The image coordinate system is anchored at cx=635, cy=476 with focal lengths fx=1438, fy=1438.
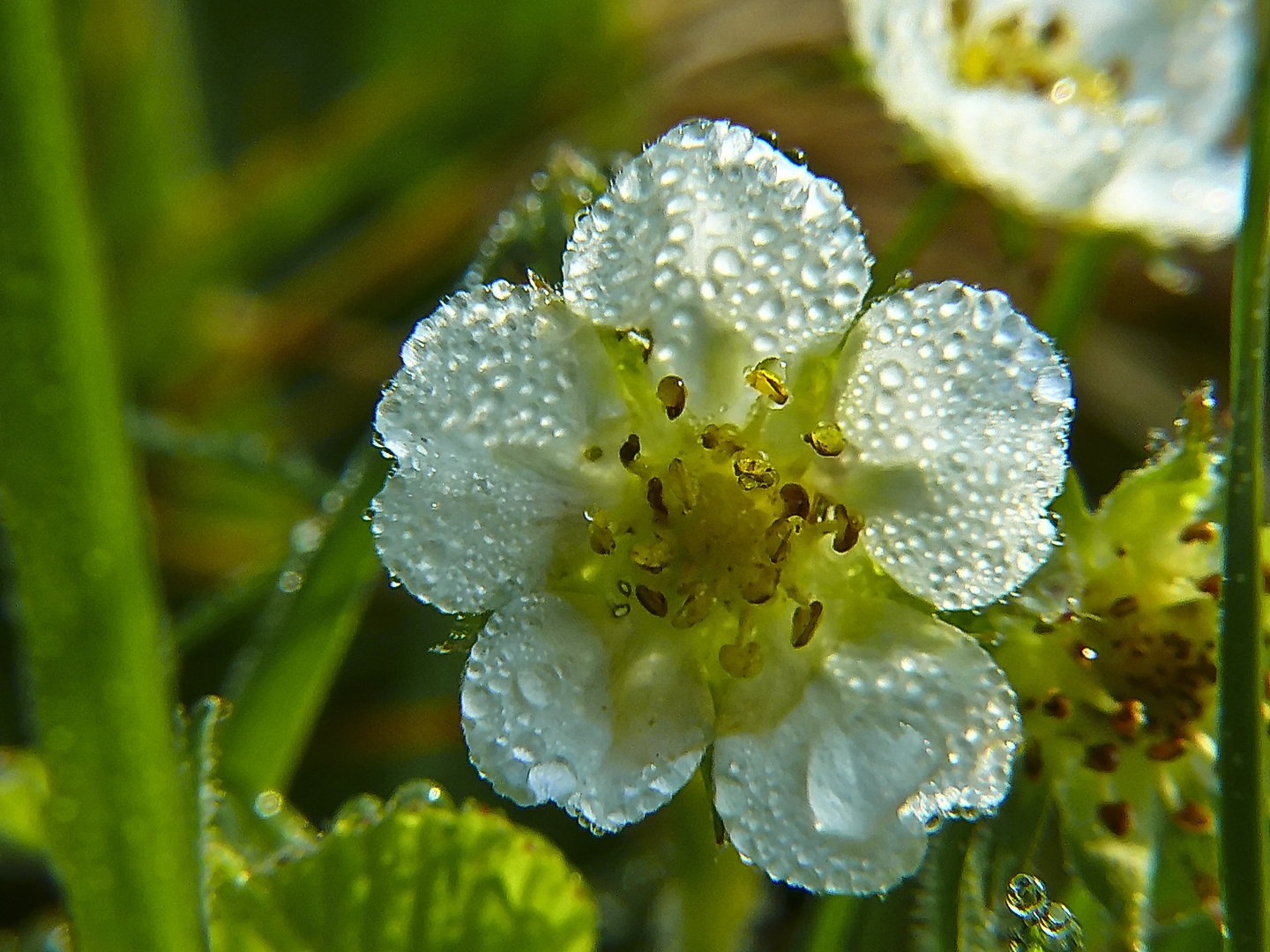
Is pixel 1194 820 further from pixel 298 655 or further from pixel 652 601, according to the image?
pixel 298 655

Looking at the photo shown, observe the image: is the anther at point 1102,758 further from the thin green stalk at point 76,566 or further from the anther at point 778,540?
the thin green stalk at point 76,566

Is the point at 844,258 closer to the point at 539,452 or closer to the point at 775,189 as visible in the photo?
the point at 775,189

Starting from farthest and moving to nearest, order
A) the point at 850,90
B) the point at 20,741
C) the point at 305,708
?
the point at 850,90, the point at 20,741, the point at 305,708

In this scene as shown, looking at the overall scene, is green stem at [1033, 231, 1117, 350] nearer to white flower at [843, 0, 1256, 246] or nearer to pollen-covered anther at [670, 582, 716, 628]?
white flower at [843, 0, 1256, 246]

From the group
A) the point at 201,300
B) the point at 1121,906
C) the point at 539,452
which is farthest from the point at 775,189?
the point at 201,300

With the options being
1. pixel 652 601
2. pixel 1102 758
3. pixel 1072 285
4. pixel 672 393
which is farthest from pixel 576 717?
pixel 1072 285

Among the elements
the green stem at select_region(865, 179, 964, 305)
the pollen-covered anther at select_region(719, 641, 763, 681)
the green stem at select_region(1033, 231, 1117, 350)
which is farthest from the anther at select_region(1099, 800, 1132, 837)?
the green stem at select_region(1033, 231, 1117, 350)
